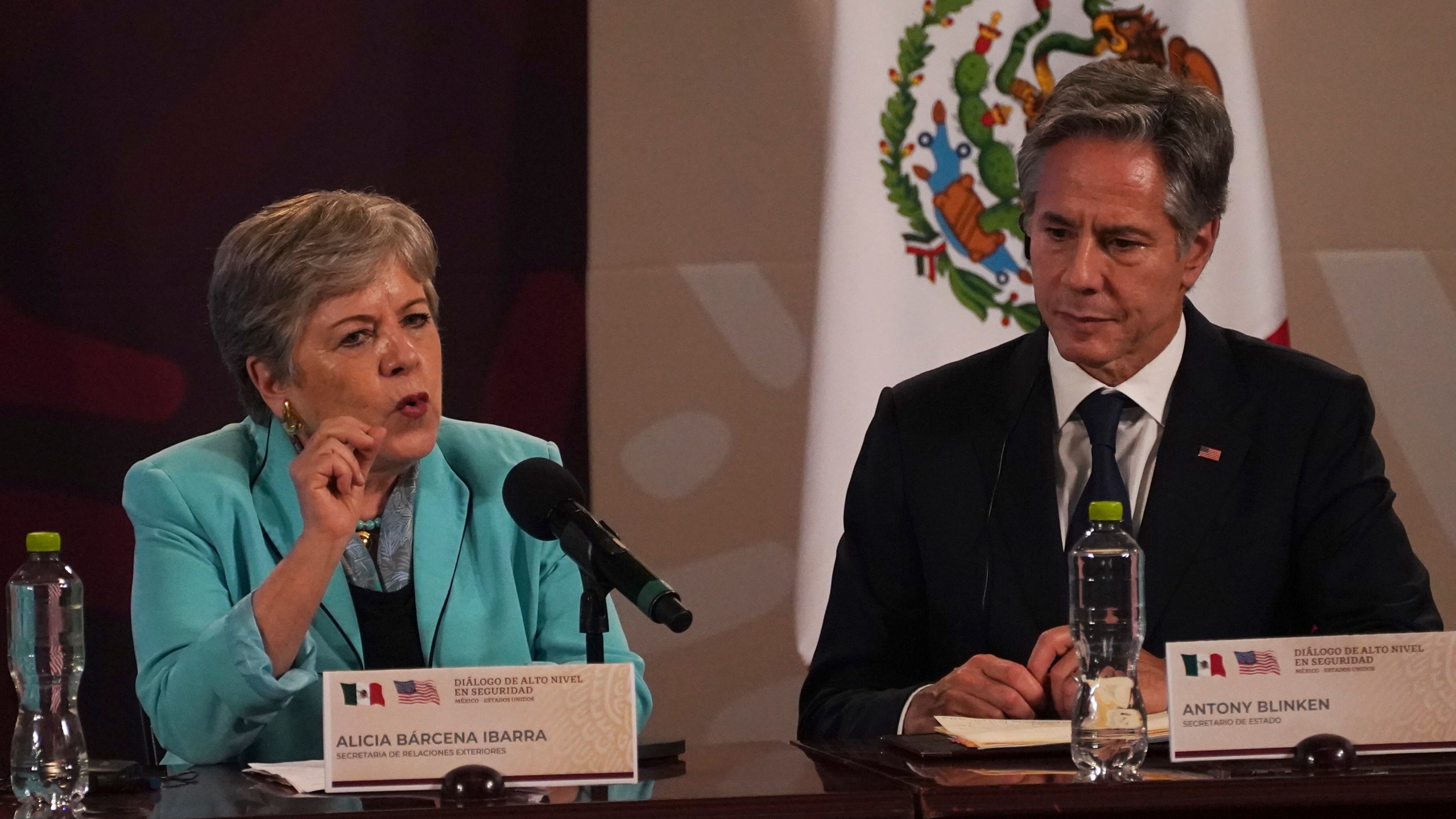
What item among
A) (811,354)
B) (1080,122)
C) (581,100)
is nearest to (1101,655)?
(1080,122)

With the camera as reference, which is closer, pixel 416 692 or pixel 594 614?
pixel 416 692

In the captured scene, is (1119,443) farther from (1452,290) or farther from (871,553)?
(1452,290)

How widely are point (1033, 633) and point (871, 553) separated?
285 mm

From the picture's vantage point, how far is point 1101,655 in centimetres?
169

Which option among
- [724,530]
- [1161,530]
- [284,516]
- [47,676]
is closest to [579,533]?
[47,676]

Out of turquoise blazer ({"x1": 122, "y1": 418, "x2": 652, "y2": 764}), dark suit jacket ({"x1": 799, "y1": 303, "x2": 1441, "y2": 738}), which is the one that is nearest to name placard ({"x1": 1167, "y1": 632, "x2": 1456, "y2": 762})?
dark suit jacket ({"x1": 799, "y1": 303, "x2": 1441, "y2": 738})

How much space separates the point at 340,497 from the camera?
2.09 m

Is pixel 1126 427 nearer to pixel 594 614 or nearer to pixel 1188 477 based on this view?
pixel 1188 477

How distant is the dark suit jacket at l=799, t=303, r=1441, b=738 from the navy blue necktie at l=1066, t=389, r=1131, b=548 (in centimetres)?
3

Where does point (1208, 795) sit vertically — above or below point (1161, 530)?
below

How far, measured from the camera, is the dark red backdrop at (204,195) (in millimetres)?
3389

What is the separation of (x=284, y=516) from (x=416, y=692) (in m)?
0.82

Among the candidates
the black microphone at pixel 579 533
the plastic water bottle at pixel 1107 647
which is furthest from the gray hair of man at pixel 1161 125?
the black microphone at pixel 579 533

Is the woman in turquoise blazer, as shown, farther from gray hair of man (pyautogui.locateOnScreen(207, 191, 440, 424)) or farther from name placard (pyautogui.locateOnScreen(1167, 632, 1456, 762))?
name placard (pyautogui.locateOnScreen(1167, 632, 1456, 762))
